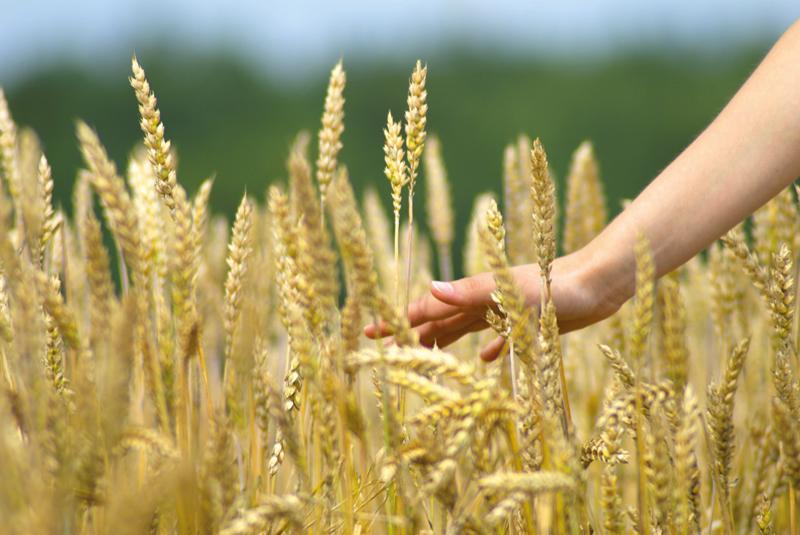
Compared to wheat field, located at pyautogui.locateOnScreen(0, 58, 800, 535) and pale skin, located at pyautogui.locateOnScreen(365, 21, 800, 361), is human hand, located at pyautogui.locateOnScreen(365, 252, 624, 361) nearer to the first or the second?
pale skin, located at pyautogui.locateOnScreen(365, 21, 800, 361)

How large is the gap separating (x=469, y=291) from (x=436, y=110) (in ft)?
42.9

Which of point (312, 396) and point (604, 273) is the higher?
point (604, 273)

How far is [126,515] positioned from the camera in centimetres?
73

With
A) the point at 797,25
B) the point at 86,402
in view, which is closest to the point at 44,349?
the point at 86,402

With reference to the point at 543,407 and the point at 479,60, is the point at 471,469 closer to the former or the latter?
the point at 543,407

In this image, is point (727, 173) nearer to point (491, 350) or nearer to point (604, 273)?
point (604, 273)

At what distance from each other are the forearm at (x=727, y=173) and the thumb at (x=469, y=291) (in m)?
0.17

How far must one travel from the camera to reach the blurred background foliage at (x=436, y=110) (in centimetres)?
1264

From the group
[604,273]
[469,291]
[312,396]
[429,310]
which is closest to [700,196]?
[604,273]

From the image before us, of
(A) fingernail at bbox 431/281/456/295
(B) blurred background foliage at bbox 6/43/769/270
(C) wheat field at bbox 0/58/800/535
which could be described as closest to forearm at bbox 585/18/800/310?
(C) wheat field at bbox 0/58/800/535

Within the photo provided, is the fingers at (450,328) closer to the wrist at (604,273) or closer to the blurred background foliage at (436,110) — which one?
the wrist at (604,273)

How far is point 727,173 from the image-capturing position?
1318 mm

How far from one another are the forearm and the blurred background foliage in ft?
32.4

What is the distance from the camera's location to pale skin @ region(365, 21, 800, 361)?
130 centimetres
